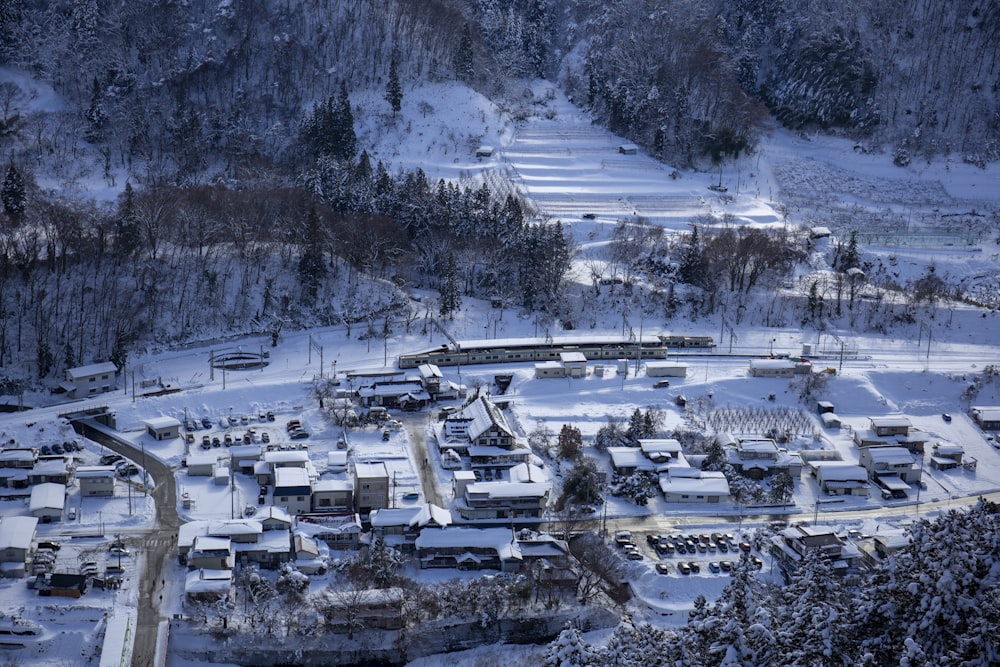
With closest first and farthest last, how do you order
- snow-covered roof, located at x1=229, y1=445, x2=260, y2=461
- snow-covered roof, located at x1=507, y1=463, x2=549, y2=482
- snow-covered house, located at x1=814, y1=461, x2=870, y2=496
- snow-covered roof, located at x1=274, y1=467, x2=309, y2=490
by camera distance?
1. snow-covered roof, located at x1=274, y1=467, x2=309, y2=490
2. snow-covered roof, located at x1=507, y1=463, x2=549, y2=482
3. snow-covered roof, located at x1=229, y1=445, x2=260, y2=461
4. snow-covered house, located at x1=814, y1=461, x2=870, y2=496

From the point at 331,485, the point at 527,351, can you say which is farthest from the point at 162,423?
the point at 527,351

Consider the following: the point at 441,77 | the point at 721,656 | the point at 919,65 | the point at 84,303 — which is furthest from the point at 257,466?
the point at 919,65

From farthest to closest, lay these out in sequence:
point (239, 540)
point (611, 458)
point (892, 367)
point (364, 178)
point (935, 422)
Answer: point (364, 178) → point (892, 367) → point (935, 422) → point (611, 458) → point (239, 540)

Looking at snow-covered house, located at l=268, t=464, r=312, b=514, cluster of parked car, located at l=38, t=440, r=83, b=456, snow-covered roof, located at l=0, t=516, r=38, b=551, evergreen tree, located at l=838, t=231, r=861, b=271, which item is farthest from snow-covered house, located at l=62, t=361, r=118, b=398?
evergreen tree, located at l=838, t=231, r=861, b=271

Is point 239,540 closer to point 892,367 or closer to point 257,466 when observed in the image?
point 257,466

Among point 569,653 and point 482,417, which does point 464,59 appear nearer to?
point 482,417

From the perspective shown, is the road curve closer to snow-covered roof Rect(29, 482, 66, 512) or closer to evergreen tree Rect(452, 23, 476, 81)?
snow-covered roof Rect(29, 482, 66, 512)
